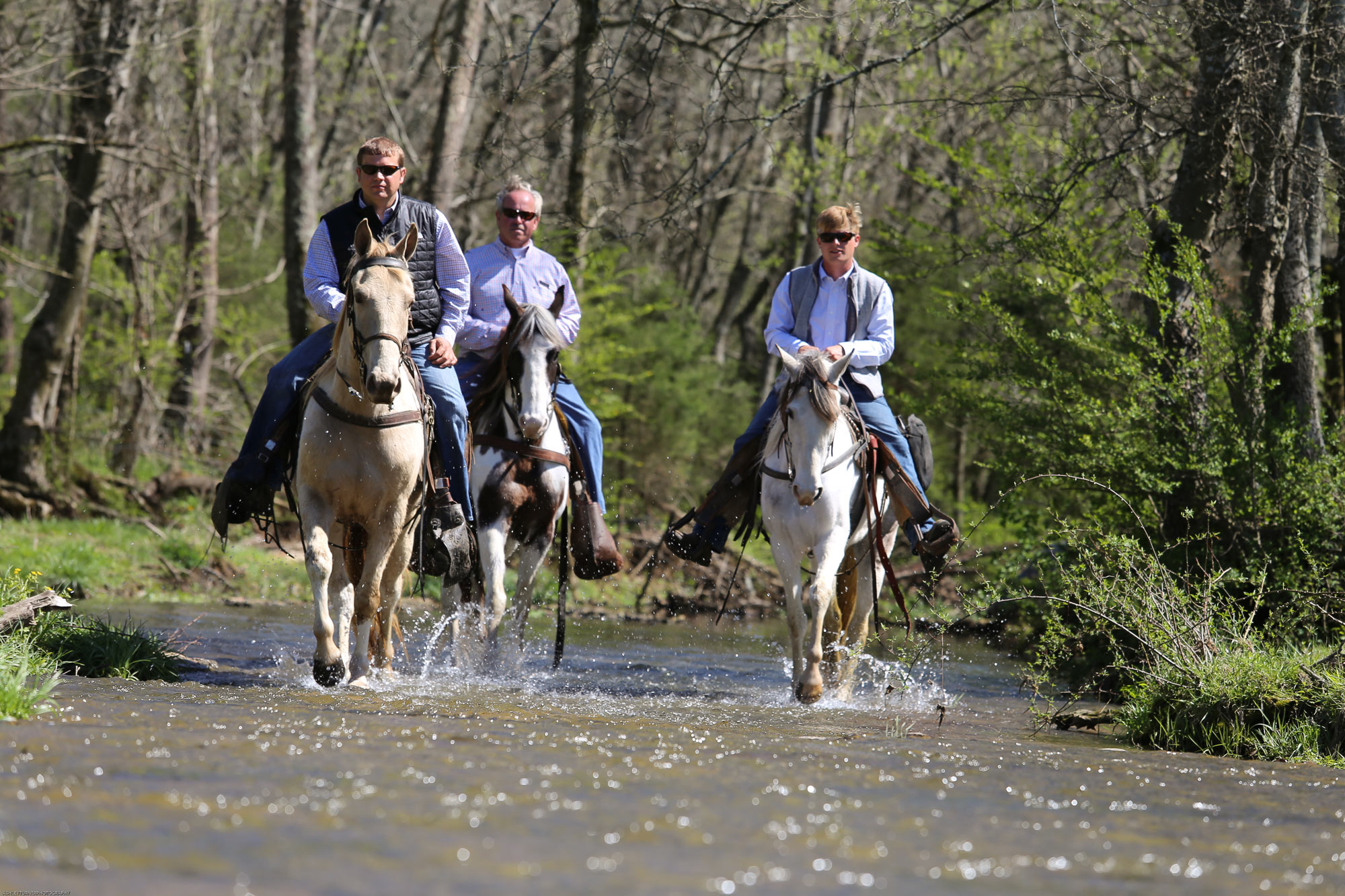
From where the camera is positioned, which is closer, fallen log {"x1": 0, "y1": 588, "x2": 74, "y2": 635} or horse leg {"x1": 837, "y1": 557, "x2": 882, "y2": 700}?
fallen log {"x1": 0, "y1": 588, "x2": 74, "y2": 635}

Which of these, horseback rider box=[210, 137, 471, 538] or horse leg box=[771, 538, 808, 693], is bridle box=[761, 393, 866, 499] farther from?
horseback rider box=[210, 137, 471, 538]

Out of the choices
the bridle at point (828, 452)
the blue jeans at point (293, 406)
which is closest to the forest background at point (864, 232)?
the bridle at point (828, 452)

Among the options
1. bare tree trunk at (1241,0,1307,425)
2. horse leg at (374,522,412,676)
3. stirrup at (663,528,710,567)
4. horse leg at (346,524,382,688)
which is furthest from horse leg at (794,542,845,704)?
bare tree trunk at (1241,0,1307,425)

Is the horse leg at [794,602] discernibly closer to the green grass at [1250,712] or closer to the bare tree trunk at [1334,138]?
the green grass at [1250,712]

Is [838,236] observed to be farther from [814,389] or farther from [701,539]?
[701,539]

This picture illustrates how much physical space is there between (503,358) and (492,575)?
Answer: 1421mm

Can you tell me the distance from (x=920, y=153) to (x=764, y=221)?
505 inches

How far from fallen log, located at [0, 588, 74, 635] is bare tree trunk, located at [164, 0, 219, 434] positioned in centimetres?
1378

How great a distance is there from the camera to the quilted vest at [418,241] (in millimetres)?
8047

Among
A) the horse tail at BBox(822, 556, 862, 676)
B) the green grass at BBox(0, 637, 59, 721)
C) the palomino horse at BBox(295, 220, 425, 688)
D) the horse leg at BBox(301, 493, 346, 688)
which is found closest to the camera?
the green grass at BBox(0, 637, 59, 721)

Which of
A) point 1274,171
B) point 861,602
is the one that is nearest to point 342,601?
point 861,602

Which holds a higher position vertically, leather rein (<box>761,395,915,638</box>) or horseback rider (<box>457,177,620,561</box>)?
horseback rider (<box>457,177,620,561</box>)

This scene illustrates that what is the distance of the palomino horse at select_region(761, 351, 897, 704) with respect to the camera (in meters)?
8.04

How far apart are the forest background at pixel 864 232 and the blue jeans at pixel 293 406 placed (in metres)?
2.27
